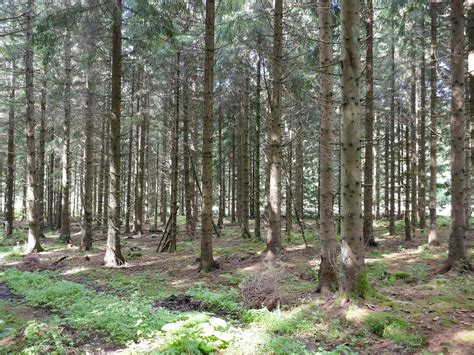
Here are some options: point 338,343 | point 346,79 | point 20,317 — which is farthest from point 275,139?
point 20,317

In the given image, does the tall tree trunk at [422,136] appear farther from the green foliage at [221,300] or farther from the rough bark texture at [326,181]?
the green foliage at [221,300]

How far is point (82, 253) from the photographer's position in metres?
14.3

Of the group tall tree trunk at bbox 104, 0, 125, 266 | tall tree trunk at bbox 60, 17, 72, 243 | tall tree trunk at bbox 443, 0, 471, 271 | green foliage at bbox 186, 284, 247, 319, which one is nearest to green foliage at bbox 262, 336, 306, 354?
green foliage at bbox 186, 284, 247, 319

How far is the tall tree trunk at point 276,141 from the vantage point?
35.1ft

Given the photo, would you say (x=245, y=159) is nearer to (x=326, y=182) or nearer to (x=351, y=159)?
(x=326, y=182)

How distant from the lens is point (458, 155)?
27.6 feet

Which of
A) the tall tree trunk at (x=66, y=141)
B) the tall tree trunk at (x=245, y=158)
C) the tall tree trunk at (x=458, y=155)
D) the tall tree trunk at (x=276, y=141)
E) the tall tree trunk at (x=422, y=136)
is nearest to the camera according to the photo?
the tall tree trunk at (x=458, y=155)

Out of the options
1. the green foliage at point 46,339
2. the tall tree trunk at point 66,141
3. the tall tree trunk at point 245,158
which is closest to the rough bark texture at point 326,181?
the green foliage at point 46,339

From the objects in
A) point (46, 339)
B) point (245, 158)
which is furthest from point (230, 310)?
point (245, 158)

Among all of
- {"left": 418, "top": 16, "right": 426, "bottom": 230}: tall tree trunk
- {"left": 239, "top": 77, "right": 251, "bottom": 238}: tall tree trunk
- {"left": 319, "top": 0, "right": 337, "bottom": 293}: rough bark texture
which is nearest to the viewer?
{"left": 319, "top": 0, "right": 337, "bottom": 293}: rough bark texture

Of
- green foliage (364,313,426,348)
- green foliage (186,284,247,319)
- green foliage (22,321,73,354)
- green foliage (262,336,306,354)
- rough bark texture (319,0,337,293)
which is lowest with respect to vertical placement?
green foliage (186,284,247,319)

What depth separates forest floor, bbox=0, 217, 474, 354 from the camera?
4520 millimetres

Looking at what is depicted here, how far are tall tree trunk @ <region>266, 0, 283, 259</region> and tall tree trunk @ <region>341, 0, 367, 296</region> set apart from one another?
5061 mm

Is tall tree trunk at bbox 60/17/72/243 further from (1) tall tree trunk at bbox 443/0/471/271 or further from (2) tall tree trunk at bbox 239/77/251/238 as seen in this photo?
(1) tall tree trunk at bbox 443/0/471/271
